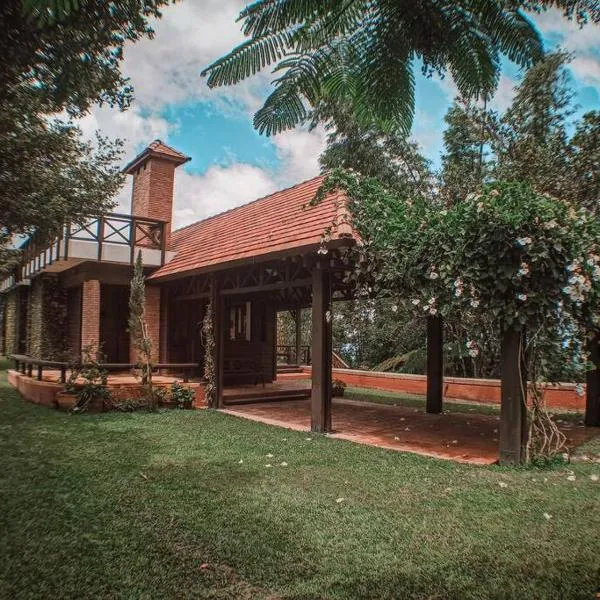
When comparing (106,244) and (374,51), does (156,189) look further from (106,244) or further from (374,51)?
(374,51)

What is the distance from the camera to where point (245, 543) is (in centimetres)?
355

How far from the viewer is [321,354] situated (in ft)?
26.6

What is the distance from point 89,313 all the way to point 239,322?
4.38 metres

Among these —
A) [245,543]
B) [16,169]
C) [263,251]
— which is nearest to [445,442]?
[263,251]

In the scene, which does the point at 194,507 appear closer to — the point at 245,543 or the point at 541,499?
the point at 245,543

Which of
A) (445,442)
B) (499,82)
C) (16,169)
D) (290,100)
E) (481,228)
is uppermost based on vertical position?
(16,169)

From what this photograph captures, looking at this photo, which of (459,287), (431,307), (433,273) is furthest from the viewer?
(431,307)

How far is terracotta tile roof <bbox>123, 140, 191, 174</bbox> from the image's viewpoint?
14.6m

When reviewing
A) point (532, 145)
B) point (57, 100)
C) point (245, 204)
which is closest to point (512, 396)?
point (57, 100)

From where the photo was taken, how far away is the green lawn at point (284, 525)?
2.98 m

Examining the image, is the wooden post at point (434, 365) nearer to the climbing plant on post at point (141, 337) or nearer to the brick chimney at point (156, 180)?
the climbing plant on post at point (141, 337)

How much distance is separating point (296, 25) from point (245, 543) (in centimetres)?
335

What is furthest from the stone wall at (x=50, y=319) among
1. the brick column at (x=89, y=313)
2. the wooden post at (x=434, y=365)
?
the wooden post at (x=434, y=365)

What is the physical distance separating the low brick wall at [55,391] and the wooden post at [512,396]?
6696 mm
